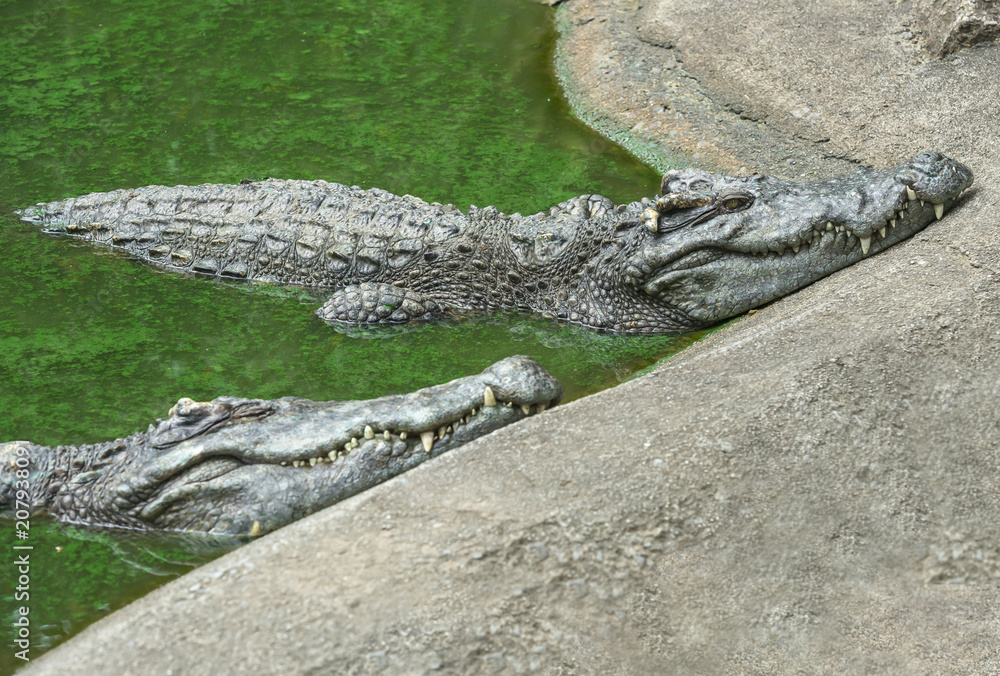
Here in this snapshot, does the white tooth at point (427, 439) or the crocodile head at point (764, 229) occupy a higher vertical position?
the crocodile head at point (764, 229)

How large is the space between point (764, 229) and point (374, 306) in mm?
2269

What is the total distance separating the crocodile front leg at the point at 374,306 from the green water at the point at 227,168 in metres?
0.12

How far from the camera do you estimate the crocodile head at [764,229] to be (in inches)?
203

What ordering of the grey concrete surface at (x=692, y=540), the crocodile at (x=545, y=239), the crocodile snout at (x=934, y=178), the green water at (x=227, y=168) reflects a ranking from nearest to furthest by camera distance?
1. the grey concrete surface at (x=692, y=540)
2. the green water at (x=227, y=168)
3. the crocodile snout at (x=934, y=178)
4. the crocodile at (x=545, y=239)

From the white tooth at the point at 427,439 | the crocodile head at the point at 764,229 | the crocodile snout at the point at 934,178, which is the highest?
the crocodile snout at the point at 934,178

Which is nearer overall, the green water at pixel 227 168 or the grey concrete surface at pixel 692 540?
the grey concrete surface at pixel 692 540

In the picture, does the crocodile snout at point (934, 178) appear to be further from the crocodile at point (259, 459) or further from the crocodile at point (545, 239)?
the crocodile at point (259, 459)

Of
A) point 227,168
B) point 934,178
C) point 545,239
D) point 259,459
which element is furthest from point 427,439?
point 227,168

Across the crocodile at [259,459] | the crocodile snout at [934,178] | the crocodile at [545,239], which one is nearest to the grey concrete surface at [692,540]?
the crocodile at [259,459]

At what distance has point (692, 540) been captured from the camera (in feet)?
10.6

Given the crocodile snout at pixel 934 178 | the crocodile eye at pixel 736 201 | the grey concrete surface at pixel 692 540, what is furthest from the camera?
the crocodile eye at pixel 736 201

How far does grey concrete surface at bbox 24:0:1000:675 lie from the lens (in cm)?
297

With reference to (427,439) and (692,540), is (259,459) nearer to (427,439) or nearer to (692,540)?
(427,439)

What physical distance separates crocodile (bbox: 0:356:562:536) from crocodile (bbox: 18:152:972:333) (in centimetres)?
159
